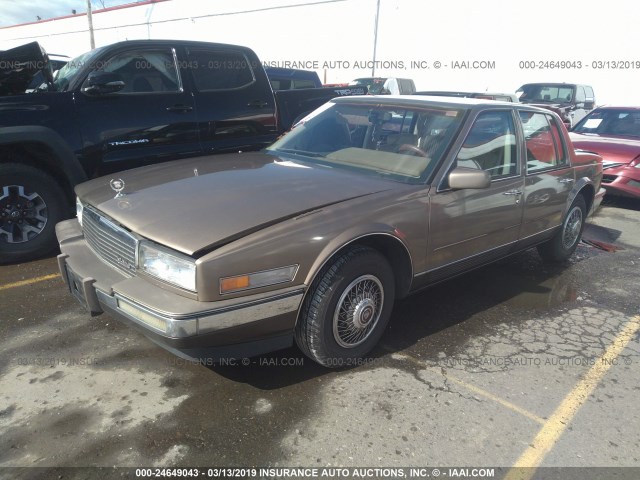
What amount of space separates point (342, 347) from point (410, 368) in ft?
1.58

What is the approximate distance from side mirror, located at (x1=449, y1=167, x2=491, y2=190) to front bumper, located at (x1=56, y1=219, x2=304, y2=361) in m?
1.28

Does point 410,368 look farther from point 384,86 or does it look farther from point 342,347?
point 384,86

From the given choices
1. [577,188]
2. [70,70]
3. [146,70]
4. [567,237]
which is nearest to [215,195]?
[146,70]

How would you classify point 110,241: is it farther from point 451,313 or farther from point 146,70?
point 146,70

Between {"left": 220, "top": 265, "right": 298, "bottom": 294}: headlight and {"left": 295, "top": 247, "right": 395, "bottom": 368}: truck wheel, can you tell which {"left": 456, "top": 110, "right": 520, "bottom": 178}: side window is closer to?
{"left": 295, "top": 247, "right": 395, "bottom": 368}: truck wheel

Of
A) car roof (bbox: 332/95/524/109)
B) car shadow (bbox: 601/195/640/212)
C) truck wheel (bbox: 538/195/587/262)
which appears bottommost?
car shadow (bbox: 601/195/640/212)

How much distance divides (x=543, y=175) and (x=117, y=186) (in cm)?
335

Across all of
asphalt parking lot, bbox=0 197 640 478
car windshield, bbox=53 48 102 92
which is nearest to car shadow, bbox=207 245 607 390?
asphalt parking lot, bbox=0 197 640 478

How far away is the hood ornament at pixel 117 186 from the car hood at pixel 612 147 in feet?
23.9

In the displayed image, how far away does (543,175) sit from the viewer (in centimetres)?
409

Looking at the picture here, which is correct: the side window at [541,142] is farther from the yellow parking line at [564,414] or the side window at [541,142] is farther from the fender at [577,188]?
the yellow parking line at [564,414]

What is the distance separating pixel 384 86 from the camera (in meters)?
16.7

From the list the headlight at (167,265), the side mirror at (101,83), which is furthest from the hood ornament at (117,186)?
the side mirror at (101,83)

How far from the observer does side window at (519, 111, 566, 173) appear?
158 inches
